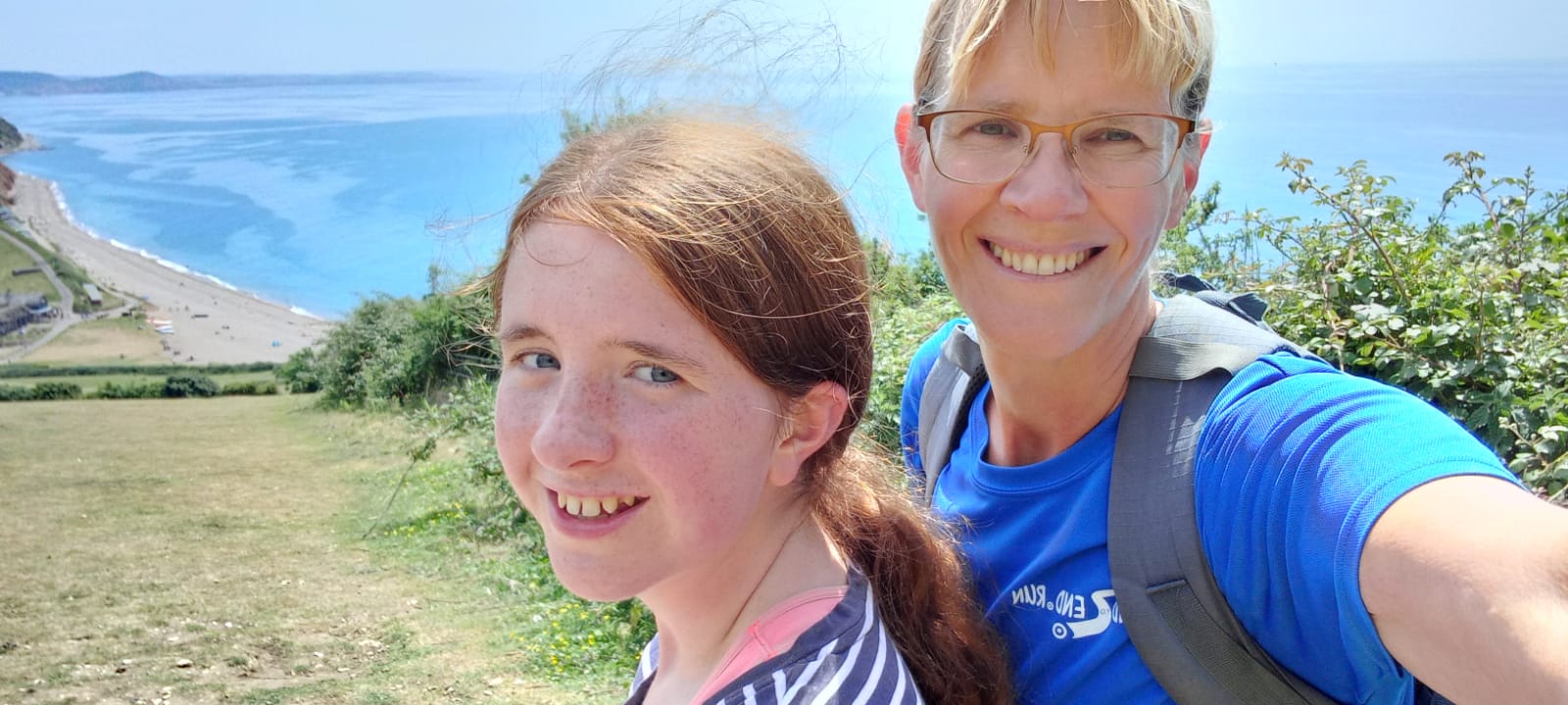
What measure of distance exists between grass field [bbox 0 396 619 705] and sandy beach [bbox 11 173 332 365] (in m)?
40.9

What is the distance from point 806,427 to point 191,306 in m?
78.9

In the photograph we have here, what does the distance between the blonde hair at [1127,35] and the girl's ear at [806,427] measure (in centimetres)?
52

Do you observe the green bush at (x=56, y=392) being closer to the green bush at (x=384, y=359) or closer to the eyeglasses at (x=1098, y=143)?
the green bush at (x=384, y=359)

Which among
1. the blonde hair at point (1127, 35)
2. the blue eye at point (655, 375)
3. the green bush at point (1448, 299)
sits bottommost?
the green bush at point (1448, 299)

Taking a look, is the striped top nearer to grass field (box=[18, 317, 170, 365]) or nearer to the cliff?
grass field (box=[18, 317, 170, 365])

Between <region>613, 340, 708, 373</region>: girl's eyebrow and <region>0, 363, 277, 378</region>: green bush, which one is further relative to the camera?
<region>0, 363, 277, 378</region>: green bush

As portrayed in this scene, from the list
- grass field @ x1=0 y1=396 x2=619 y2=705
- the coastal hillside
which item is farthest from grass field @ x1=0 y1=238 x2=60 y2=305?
grass field @ x1=0 y1=396 x2=619 y2=705

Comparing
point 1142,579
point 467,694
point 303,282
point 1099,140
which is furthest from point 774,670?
point 303,282

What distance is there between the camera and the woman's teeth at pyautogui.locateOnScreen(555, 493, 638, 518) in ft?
4.60

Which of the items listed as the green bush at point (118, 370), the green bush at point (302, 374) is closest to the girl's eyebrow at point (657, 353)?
the green bush at point (302, 374)

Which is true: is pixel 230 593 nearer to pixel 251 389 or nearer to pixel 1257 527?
pixel 1257 527

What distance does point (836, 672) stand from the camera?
1.33 m

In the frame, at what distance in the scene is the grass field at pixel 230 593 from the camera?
6.39 meters

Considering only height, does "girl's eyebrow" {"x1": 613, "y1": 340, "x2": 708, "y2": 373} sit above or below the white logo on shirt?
above
